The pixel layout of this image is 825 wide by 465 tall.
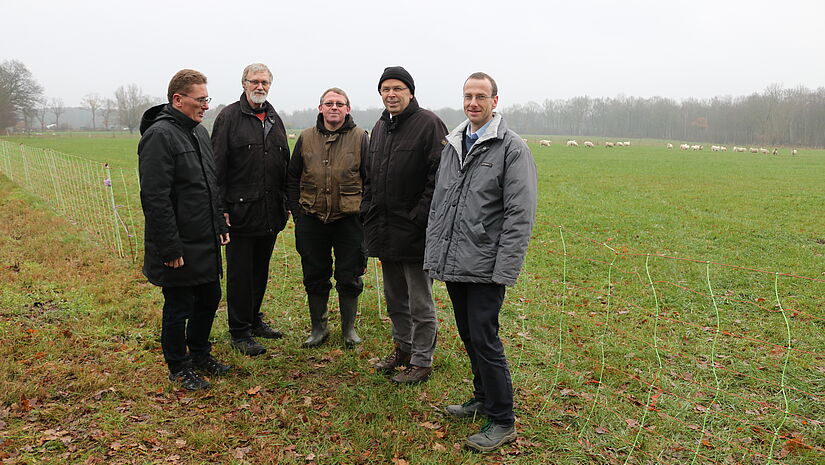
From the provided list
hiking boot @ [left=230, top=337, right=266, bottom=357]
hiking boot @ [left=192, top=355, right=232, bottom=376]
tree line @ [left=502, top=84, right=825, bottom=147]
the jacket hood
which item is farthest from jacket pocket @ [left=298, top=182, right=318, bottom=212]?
tree line @ [left=502, top=84, right=825, bottom=147]

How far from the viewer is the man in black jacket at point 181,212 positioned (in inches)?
143

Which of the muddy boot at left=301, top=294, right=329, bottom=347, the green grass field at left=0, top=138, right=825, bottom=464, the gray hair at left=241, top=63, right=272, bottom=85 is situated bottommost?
the green grass field at left=0, top=138, right=825, bottom=464

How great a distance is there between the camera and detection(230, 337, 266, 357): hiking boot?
186 inches

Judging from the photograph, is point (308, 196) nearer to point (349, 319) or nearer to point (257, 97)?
point (257, 97)

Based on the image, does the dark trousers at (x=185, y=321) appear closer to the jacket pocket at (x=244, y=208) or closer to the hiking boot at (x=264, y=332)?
the jacket pocket at (x=244, y=208)

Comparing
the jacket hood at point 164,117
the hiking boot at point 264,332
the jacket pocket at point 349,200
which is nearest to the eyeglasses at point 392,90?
the jacket pocket at point 349,200

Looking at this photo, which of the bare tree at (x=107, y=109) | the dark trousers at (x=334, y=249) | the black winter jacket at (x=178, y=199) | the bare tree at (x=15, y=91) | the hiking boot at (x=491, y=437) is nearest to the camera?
the hiking boot at (x=491, y=437)

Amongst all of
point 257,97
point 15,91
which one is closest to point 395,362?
point 257,97

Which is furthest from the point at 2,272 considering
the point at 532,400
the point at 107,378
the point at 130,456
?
the point at 532,400

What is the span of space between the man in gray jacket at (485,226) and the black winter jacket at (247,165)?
177 cm

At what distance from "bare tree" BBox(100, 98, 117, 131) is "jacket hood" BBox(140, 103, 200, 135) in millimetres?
126145

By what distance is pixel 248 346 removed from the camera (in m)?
4.77

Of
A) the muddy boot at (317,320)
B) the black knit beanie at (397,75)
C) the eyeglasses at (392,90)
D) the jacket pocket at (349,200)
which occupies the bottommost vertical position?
the muddy boot at (317,320)

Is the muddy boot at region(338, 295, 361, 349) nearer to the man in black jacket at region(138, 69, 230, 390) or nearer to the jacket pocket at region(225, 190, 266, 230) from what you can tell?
the jacket pocket at region(225, 190, 266, 230)
